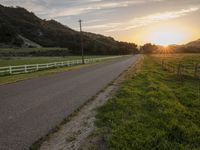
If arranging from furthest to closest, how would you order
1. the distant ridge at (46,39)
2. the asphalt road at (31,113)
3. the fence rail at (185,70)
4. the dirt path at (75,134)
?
the distant ridge at (46,39) → the fence rail at (185,70) → the asphalt road at (31,113) → the dirt path at (75,134)

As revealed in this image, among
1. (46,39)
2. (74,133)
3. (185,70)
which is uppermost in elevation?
(46,39)

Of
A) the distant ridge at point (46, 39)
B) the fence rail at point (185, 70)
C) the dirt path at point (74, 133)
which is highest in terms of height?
the distant ridge at point (46, 39)

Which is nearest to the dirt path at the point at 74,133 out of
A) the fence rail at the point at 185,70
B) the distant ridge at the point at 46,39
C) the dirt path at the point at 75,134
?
the dirt path at the point at 75,134

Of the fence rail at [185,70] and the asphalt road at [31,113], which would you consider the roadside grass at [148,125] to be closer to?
the asphalt road at [31,113]

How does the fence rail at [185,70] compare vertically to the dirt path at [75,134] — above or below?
below

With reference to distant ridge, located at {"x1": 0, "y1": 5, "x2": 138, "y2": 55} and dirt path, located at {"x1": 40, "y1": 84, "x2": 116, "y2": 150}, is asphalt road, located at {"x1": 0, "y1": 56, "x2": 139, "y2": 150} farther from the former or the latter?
distant ridge, located at {"x1": 0, "y1": 5, "x2": 138, "y2": 55}

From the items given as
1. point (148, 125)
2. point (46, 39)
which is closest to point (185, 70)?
point (148, 125)

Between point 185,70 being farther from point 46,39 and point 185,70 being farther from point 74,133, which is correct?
point 46,39

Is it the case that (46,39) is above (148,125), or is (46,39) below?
above

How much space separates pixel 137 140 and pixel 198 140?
1408 millimetres

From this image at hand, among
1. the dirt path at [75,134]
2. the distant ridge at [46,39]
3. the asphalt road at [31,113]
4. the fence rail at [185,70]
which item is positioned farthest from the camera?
the distant ridge at [46,39]

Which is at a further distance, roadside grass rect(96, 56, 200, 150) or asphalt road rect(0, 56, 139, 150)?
asphalt road rect(0, 56, 139, 150)

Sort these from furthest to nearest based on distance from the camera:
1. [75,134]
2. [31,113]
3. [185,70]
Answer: [185,70]
[31,113]
[75,134]

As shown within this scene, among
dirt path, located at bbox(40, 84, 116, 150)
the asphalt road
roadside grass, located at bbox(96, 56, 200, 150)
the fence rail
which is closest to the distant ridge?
the fence rail
